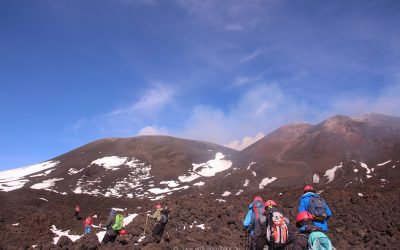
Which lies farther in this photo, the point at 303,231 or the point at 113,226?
the point at 113,226

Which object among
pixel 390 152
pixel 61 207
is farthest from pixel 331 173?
pixel 61 207

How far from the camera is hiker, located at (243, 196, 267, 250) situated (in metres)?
7.81

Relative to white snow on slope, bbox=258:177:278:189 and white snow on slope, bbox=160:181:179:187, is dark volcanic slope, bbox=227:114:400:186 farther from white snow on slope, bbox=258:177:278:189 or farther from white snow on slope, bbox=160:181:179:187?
white snow on slope, bbox=160:181:179:187

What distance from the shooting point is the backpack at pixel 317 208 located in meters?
6.47

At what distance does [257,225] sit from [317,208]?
1.76m

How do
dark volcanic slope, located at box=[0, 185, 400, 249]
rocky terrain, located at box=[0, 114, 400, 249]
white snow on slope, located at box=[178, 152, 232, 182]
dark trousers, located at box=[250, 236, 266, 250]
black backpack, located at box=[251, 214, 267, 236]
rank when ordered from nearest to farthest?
dark trousers, located at box=[250, 236, 266, 250]
black backpack, located at box=[251, 214, 267, 236]
dark volcanic slope, located at box=[0, 185, 400, 249]
rocky terrain, located at box=[0, 114, 400, 249]
white snow on slope, located at box=[178, 152, 232, 182]

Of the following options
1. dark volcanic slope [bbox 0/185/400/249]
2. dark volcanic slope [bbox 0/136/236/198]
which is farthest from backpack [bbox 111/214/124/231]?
dark volcanic slope [bbox 0/136/236/198]

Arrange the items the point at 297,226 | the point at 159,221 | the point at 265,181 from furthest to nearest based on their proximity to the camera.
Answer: the point at 265,181, the point at 159,221, the point at 297,226

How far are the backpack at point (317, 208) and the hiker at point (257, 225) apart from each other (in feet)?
4.37

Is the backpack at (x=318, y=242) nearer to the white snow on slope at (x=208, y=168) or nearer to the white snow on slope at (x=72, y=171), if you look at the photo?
the white snow on slope at (x=208, y=168)

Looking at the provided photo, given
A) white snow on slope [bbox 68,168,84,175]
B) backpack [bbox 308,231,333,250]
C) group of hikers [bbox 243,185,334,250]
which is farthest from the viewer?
white snow on slope [bbox 68,168,84,175]

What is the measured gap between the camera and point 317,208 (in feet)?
21.9

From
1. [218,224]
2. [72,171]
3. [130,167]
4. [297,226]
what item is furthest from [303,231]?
[130,167]

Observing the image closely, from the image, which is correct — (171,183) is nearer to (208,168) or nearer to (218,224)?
(208,168)
